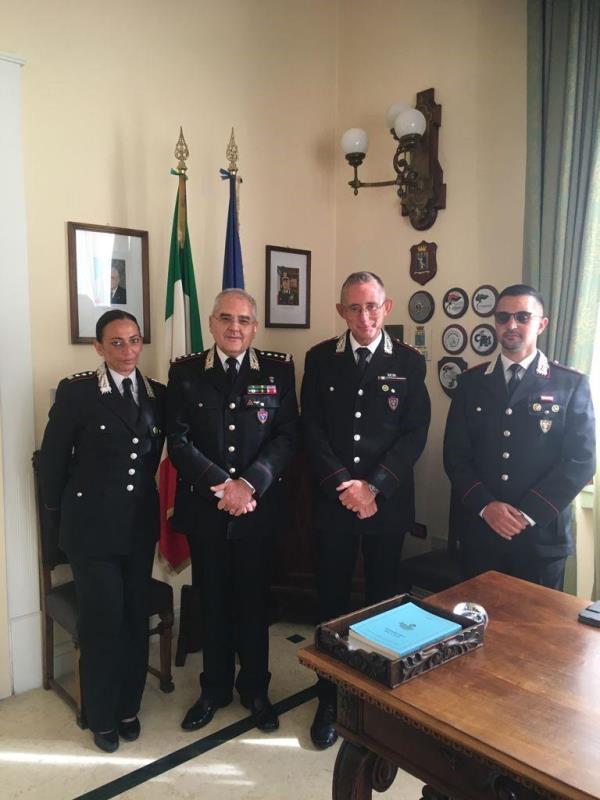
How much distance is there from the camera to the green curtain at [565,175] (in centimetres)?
231

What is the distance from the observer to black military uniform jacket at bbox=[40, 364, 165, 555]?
2.08 meters

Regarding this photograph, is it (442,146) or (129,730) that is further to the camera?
(442,146)

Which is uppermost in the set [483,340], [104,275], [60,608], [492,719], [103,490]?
[104,275]

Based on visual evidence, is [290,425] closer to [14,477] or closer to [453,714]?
[14,477]

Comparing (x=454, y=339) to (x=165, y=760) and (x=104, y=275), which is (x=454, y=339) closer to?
(x=104, y=275)

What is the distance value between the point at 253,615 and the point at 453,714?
129cm

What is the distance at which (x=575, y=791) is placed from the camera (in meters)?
0.90

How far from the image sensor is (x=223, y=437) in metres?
2.18

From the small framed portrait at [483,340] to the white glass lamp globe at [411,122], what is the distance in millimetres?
917

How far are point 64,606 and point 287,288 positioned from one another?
188cm

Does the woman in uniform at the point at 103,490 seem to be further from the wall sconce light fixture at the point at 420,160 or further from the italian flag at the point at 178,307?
the wall sconce light fixture at the point at 420,160

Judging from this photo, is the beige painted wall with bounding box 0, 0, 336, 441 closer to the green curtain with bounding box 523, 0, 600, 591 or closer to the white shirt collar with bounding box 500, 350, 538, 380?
the green curtain with bounding box 523, 0, 600, 591

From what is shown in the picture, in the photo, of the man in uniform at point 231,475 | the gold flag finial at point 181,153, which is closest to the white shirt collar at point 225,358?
the man in uniform at point 231,475

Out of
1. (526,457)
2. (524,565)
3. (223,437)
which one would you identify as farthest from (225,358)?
(524,565)
